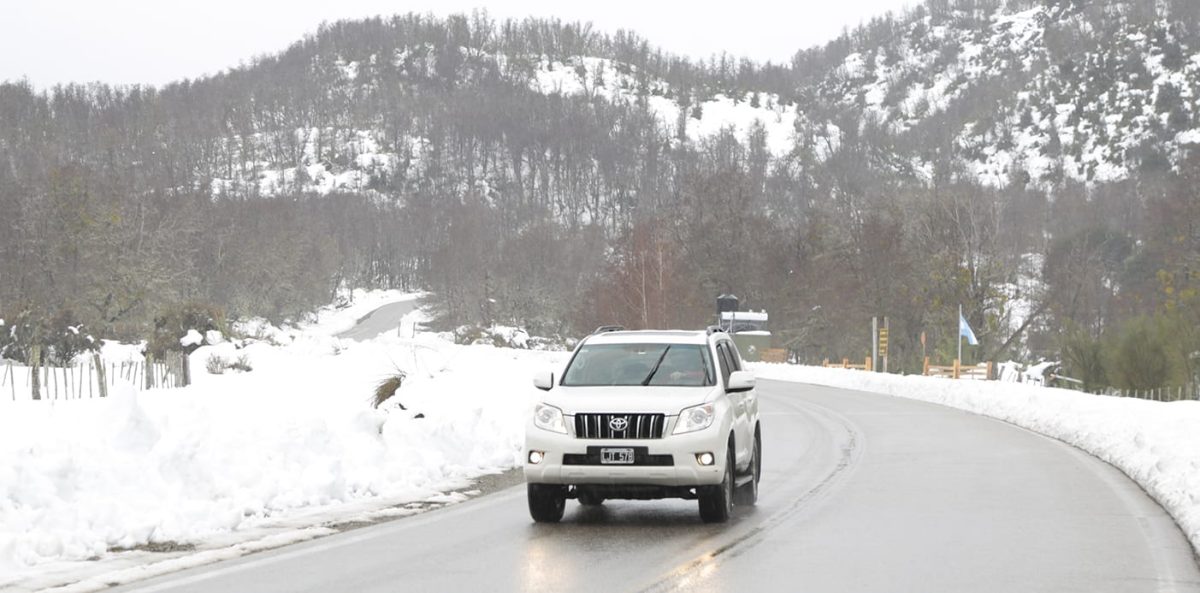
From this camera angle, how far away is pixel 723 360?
47.5 feet

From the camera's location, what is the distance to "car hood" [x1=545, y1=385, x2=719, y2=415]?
12.7m

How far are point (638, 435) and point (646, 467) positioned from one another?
30cm

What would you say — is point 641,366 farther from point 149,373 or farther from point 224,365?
point 224,365

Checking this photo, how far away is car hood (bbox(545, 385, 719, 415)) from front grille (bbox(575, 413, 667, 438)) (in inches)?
2.1

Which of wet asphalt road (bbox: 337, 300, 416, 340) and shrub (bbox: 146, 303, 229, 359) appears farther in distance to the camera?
wet asphalt road (bbox: 337, 300, 416, 340)

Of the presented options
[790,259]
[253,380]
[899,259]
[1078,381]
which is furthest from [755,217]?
[253,380]

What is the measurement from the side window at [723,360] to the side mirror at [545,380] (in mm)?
1663

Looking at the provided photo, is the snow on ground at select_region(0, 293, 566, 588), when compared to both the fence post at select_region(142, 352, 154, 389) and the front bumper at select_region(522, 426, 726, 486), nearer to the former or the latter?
the front bumper at select_region(522, 426, 726, 486)

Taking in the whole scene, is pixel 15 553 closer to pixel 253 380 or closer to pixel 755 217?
pixel 253 380

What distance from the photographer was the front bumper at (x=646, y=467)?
12.5m

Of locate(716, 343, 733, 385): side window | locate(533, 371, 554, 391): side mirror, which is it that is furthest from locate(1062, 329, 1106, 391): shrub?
locate(533, 371, 554, 391): side mirror

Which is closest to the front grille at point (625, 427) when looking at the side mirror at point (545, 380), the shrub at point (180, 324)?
the side mirror at point (545, 380)

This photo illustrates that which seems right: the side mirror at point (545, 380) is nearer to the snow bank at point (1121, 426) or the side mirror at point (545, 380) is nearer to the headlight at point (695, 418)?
the headlight at point (695, 418)

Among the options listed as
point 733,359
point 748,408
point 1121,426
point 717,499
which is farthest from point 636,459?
point 1121,426
